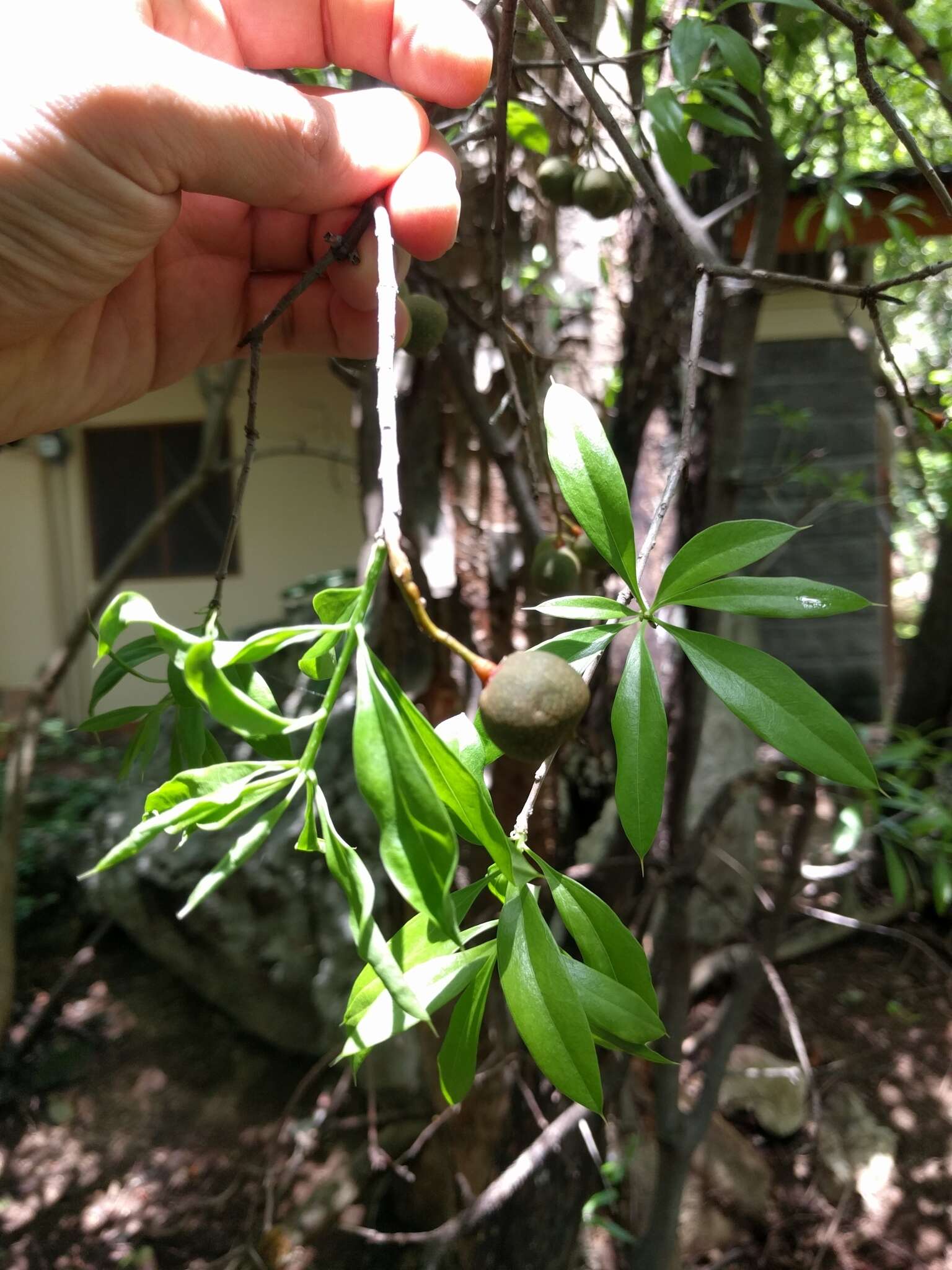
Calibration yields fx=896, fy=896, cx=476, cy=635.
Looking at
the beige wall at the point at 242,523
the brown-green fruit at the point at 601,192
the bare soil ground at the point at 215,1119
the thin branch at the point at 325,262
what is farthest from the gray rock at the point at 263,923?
the beige wall at the point at 242,523

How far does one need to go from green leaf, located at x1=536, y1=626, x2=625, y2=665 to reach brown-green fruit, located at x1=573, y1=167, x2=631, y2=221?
96 centimetres

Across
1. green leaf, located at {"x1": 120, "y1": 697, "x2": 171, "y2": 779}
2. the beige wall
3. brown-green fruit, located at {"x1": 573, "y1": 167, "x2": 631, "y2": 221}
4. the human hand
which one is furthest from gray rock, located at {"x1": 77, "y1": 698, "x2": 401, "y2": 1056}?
the beige wall

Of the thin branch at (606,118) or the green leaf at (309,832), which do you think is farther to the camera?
the thin branch at (606,118)

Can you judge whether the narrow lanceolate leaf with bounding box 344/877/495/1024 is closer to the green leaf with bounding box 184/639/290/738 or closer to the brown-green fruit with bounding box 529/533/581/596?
the green leaf with bounding box 184/639/290/738

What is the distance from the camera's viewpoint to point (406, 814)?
58 centimetres

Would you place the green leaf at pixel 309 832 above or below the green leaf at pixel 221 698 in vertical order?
below

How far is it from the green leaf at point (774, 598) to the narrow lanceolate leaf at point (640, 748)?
0.24 feet

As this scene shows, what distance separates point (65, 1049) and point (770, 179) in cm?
418

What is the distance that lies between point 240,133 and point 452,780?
84 centimetres

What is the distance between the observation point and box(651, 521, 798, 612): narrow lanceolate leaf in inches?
32.0

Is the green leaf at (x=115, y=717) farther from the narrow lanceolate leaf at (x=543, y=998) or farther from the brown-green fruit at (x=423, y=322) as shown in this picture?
the brown-green fruit at (x=423, y=322)

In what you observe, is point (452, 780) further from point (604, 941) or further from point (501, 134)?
point (501, 134)

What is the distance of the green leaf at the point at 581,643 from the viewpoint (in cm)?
79

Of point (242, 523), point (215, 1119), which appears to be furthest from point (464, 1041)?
point (242, 523)
